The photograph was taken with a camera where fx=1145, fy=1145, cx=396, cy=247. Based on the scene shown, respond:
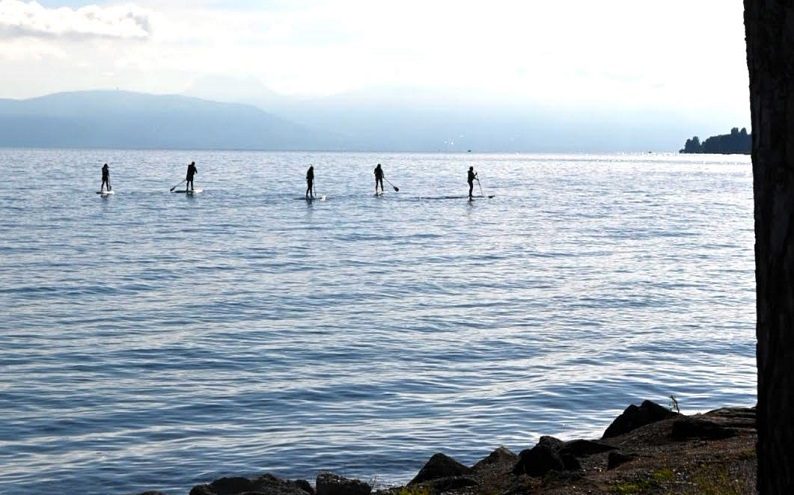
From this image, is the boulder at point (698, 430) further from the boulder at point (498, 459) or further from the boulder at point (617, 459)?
the boulder at point (498, 459)

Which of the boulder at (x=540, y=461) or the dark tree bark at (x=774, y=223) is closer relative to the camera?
the dark tree bark at (x=774, y=223)

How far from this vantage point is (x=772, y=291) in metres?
4.69

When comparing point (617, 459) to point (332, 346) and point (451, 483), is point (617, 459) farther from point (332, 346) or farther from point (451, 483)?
point (332, 346)

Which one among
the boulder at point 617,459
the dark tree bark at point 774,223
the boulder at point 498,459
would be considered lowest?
the boulder at point 498,459

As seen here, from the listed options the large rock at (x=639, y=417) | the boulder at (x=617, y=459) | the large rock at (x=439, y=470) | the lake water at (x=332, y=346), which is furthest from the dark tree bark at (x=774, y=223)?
the large rock at (x=639, y=417)

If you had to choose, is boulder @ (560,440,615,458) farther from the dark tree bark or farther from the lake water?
the dark tree bark

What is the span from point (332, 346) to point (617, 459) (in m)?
9.12

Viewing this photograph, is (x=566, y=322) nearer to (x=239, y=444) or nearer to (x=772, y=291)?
(x=239, y=444)

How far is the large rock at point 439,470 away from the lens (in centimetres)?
1015

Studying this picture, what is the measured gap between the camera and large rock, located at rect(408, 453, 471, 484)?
10.1 m

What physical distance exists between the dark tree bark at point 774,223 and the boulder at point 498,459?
5979mm

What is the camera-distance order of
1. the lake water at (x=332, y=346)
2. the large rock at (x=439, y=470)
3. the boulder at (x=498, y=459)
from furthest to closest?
the lake water at (x=332, y=346)
the boulder at (x=498, y=459)
the large rock at (x=439, y=470)

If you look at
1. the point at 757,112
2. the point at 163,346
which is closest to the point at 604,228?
the point at 163,346

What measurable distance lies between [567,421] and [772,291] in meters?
9.14
